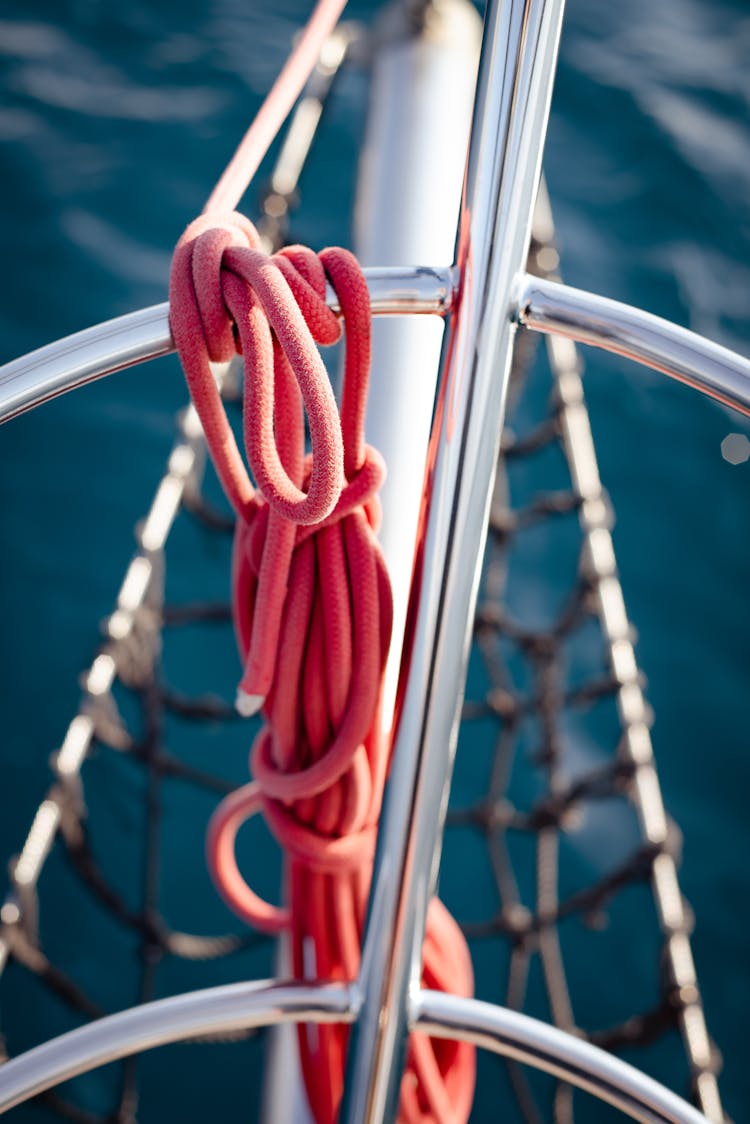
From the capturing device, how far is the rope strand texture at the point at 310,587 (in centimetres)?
64

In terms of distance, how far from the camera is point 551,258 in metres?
2.53

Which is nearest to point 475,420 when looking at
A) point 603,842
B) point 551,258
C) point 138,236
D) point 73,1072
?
point 73,1072

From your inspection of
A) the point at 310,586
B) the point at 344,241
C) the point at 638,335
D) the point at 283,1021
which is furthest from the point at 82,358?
the point at 344,241

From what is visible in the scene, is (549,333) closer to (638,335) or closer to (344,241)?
(638,335)

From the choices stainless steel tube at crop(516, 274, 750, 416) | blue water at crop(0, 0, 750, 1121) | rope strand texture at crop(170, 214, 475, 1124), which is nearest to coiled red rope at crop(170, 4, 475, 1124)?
rope strand texture at crop(170, 214, 475, 1124)

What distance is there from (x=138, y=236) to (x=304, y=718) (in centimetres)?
308

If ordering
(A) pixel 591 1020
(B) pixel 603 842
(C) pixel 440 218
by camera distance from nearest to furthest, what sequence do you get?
(C) pixel 440 218
(A) pixel 591 1020
(B) pixel 603 842

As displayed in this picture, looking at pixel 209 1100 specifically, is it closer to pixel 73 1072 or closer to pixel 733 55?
pixel 73 1072

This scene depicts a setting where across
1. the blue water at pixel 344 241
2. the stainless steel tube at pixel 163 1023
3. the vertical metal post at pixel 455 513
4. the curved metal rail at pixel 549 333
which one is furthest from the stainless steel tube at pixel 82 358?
the blue water at pixel 344 241

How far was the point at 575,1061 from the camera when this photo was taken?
717 millimetres

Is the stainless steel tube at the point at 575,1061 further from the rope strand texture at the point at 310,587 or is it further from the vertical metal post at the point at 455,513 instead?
the rope strand texture at the point at 310,587

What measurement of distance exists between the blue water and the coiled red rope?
1536 millimetres

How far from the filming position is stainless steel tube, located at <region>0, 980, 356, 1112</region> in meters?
0.71

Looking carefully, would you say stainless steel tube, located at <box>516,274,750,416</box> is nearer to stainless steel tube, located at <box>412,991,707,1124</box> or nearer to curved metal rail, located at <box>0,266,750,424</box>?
curved metal rail, located at <box>0,266,750,424</box>
